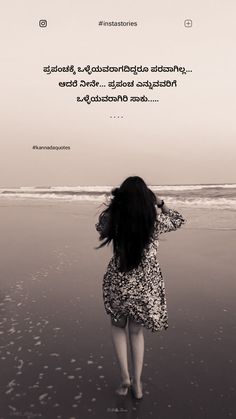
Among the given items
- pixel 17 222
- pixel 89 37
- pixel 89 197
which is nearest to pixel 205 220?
pixel 17 222

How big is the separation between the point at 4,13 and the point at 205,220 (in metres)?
5.79

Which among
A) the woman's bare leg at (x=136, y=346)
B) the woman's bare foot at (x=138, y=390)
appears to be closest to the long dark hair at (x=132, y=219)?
the woman's bare leg at (x=136, y=346)

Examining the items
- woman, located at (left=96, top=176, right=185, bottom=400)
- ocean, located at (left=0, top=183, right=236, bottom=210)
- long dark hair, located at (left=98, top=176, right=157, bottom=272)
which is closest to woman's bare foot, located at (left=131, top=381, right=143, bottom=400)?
woman, located at (left=96, top=176, right=185, bottom=400)

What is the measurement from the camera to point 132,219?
2.52 m

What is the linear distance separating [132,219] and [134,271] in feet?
0.96

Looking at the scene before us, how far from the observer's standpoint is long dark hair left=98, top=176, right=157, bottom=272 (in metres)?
2.51

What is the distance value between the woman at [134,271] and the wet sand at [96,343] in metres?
0.22

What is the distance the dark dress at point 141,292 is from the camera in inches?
101

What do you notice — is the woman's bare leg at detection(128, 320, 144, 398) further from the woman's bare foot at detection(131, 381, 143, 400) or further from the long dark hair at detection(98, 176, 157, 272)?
the long dark hair at detection(98, 176, 157, 272)

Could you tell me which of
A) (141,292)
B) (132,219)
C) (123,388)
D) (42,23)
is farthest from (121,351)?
(42,23)

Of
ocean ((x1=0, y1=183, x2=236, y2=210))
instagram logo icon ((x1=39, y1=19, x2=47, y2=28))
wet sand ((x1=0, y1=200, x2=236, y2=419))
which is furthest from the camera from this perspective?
ocean ((x1=0, y1=183, x2=236, y2=210))

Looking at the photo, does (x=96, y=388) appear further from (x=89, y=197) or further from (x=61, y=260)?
(x=89, y=197)

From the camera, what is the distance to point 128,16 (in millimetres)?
9086

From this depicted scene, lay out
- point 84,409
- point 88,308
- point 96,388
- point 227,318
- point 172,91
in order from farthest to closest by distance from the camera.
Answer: point 172,91
point 88,308
point 227,318
point 96,388
point 84,409
